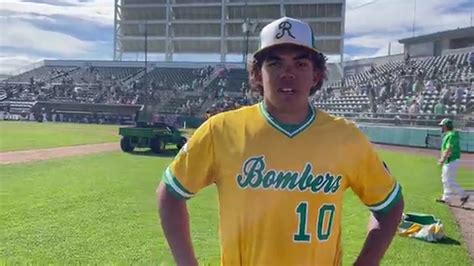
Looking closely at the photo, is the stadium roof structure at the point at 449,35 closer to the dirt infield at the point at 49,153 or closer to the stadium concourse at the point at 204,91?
the stadium concourse at the point at 204,91

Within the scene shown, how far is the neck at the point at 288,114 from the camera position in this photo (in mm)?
2232

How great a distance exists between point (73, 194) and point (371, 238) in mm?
9434

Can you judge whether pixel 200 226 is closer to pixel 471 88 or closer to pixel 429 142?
pixel 429 142

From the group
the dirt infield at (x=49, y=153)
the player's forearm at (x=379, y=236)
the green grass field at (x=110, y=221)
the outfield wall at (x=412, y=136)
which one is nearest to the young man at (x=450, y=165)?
the green grass field at (x=110, y=221)

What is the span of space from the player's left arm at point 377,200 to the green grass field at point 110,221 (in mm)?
4053

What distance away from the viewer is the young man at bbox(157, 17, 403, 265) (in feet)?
7.08

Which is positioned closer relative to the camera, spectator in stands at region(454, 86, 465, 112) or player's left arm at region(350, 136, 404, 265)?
player's left arm at region(350, 136, 404, 265)

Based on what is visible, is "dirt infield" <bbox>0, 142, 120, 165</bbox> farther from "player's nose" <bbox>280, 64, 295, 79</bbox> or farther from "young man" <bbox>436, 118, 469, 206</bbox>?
"player's nose" <bbox>280, 64, 295, 79</bbox>

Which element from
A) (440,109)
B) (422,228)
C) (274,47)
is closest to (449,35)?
(440,109)

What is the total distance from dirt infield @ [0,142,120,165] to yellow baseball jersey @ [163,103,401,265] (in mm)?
15133

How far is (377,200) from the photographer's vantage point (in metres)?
2.34

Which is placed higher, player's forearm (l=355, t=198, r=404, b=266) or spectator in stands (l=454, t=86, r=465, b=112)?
spectator in stands (l=454, t=86, r=465, b=112)

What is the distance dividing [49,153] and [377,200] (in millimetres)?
18758

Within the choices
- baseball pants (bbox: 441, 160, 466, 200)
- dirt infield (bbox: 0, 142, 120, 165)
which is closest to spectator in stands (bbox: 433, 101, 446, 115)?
dirt infield (bbox: 0, 142, 120, 165)
